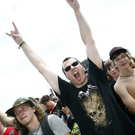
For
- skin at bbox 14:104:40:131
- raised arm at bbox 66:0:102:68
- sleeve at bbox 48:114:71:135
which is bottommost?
sleeve at bbox 48:114:71:135

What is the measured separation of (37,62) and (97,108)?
1417 millimetres

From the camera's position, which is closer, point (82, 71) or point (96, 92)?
point (96, 92)

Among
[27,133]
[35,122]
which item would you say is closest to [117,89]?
[35,122]

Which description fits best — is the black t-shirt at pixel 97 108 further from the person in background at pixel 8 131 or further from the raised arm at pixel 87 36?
the person in background at pixel 8 131

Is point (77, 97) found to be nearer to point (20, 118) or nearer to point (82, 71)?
point (82, 71)

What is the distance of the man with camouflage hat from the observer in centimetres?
232

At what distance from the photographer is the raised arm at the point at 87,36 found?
195cm

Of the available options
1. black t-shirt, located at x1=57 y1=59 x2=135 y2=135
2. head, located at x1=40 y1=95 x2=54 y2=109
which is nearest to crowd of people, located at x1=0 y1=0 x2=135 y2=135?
black t-shirt, located at x1=57 y1=59 x2=135 y2=135

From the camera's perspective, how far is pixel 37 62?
239 centimetres

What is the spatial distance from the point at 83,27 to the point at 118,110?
1517mm

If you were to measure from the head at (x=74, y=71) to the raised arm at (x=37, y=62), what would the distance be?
0.30m

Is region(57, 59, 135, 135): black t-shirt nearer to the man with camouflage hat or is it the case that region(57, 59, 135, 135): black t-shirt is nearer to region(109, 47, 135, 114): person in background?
the man with camouflage hat

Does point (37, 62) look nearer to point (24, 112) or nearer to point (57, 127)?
point (24, 112)

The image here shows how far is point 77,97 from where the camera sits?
6.77 feet
